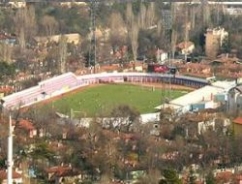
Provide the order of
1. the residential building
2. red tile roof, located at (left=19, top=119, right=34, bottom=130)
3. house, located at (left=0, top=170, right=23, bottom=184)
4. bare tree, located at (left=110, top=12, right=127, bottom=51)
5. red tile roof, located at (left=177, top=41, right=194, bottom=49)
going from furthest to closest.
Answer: bare tree, located at (left=110, top=12, right=127, bottom=51) → red tile roof, located at (left=177, top=41, right=194, bottom=49) → the residential building → red tile roof, located at (left=19, top=119, right=34, bottom=130) → house, located at (left=0, top=170, right=23, bottom=184)

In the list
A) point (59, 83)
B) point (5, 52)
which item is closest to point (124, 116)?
point (59, 83)

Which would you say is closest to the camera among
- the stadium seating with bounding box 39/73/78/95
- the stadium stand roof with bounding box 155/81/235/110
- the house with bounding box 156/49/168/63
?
the stadium stand roof with bounding box 155/81/235/110

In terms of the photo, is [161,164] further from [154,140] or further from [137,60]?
[137,60]

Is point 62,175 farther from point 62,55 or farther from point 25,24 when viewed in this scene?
point 25,24

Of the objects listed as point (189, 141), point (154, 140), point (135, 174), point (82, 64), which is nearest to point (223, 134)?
point (189, 141)

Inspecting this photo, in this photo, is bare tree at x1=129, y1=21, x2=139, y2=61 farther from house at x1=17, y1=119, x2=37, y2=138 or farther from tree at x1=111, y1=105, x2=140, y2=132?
house at x1=17, y1=119, x2=37, y2=138

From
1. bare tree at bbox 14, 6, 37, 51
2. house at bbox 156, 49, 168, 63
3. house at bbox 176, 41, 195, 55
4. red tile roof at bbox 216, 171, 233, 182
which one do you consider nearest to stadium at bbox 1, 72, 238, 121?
house at bbox 156, 49, 168, 63
